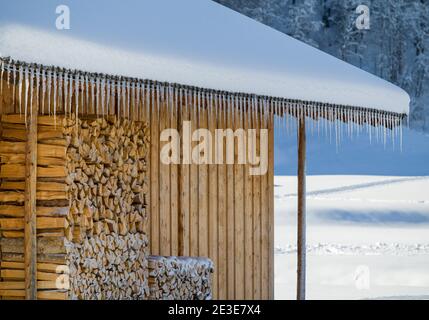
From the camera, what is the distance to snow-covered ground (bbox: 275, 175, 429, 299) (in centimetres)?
1368

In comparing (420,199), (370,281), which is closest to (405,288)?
(370,281)

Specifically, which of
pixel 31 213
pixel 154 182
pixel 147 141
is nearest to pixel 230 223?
pixel 154 182

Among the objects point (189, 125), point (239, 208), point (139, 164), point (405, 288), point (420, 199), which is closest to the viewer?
point (139, 164)

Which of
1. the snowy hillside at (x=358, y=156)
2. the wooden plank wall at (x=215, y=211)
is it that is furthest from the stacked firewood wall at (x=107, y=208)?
the snowy hillside at (x=358, y=156)

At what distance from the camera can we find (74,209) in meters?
7.36

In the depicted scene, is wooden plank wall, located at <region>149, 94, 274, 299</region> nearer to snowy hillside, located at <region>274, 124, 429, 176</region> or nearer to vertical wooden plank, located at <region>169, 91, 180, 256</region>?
vertical wooden plank, located at <region>169, 91, 180, 256</region>

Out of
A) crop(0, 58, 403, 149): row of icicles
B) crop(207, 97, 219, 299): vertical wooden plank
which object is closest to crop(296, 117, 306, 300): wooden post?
crop(0, 58, 403, 149): row of icicles

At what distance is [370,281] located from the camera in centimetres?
1413

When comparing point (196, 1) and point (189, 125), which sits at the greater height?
point (196, 1)

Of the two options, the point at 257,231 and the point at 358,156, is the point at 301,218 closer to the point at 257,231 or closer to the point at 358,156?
the point at 257,231

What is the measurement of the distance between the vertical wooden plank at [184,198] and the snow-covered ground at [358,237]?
3.39 meters

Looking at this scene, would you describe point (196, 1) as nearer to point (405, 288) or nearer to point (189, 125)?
point (189, 125)

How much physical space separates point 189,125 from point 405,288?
565cm

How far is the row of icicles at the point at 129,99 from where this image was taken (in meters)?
6.37
